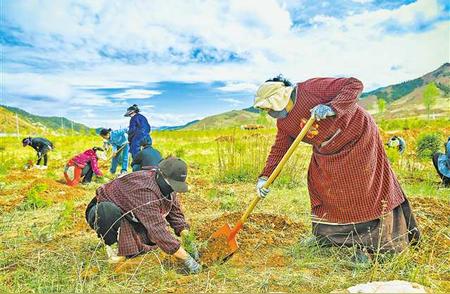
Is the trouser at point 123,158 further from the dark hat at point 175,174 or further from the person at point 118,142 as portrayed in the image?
the dark hat at point 175,174

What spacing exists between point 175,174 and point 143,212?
35 centimetres

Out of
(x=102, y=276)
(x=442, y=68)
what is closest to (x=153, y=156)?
(x=102, y=276)

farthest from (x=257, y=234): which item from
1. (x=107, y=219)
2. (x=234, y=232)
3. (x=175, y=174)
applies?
(x=107, y=219)

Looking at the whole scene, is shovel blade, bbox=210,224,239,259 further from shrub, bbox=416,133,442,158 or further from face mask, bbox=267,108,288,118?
shrub, bbox=416,133,442,158

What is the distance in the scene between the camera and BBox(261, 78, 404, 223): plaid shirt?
2.98 meters

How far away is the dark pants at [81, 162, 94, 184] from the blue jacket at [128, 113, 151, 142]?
1054 mm

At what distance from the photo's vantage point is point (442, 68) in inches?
7239

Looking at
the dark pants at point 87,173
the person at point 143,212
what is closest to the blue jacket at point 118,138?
the dark pants at point 87,173

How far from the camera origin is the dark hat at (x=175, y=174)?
2.94 m

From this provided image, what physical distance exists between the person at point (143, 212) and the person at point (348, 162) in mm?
816

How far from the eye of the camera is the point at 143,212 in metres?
2.98

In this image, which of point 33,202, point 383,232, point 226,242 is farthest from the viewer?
point 33,202

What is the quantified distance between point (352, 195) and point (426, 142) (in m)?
6.62

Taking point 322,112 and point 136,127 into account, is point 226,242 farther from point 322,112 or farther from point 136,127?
point 136,127
